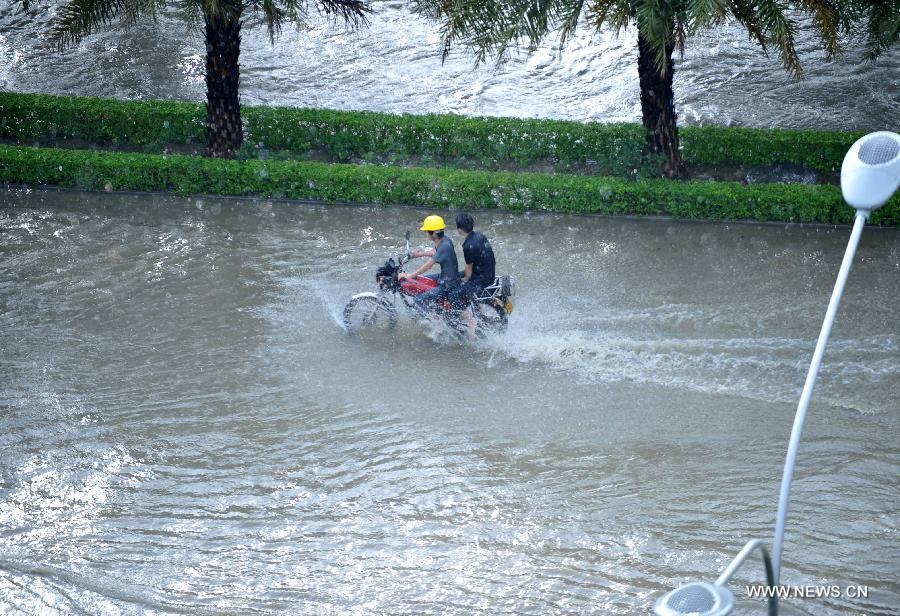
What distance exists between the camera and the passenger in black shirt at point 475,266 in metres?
8.99

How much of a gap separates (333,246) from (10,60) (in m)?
13.0

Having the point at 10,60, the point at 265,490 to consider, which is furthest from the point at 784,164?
the point at 10,60

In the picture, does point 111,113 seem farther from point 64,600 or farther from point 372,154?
point 64,600

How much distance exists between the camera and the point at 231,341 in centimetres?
960

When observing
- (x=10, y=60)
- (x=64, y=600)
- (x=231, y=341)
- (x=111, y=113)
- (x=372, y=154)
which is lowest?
(x=64, y=600)

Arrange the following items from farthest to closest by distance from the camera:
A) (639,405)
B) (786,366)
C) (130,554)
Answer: (786,366) → (639,405) → (130,554)

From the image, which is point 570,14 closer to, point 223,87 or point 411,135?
point 411,135

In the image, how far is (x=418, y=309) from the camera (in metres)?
9.48

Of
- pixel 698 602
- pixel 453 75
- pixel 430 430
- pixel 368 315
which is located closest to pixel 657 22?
pixel 368 315

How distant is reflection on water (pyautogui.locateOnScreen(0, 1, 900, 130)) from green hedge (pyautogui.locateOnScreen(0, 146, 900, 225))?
4895 millimetres

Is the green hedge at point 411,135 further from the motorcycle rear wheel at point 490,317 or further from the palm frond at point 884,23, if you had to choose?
the motorcycle rear wheel at point 490,317

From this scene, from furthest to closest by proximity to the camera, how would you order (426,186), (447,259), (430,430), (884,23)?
(884,23) < (426,186) < (447,259) < (430,430)

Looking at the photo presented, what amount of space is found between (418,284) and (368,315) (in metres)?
0.75

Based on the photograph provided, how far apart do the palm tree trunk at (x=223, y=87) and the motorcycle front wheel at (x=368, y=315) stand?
6179 millimetres
